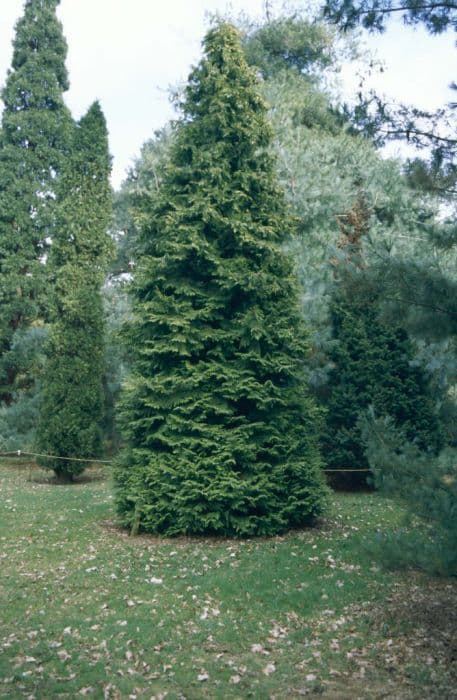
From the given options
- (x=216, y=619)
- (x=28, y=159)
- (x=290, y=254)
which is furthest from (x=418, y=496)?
(x=28, y=159)

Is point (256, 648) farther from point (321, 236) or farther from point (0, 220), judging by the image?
point (0, 220)

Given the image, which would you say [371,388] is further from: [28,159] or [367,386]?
[28,159]

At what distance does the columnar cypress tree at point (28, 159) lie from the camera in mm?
20500

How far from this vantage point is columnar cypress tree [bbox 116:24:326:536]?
9086 millimetres

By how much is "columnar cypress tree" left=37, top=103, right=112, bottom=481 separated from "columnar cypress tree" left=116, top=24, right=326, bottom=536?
571 cm

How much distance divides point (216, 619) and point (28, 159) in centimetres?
1781

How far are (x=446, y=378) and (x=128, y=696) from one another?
9.95 m

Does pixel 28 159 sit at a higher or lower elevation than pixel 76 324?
higher

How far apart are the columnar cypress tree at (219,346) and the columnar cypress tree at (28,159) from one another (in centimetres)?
1159

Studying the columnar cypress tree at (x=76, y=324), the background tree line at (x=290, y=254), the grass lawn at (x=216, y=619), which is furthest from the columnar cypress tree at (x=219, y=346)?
the columnar cypress tree at (x=76, y=324)

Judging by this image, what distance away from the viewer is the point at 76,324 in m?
15.5

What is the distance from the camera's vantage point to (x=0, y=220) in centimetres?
2067

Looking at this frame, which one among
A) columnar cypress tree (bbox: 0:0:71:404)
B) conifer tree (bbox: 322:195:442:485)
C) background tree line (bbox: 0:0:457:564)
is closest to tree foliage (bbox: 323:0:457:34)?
background tree line (bbox: 0:0:457:564)

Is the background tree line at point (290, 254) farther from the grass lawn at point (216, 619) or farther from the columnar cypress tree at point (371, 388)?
the grass lawn at point (216, 619)
